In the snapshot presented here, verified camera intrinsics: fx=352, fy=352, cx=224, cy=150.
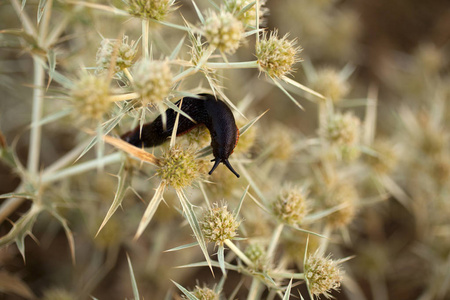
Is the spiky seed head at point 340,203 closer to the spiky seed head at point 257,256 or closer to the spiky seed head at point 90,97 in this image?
the spiky seed head at point 257,256

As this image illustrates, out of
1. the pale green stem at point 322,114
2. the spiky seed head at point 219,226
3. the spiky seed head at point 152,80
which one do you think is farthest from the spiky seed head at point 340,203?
the spiky seed head at point 152,80

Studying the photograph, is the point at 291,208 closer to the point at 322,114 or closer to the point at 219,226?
the point at 219,226

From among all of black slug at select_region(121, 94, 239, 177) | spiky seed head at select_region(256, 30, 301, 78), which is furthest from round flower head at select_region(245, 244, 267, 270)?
spiky seed head at select_region(256, 30, 301, 78)

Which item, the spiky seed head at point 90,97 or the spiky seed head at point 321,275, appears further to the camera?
the spiky seed head at point 321,275

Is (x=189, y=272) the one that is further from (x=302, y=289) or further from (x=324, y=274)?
(x=324, y=274)

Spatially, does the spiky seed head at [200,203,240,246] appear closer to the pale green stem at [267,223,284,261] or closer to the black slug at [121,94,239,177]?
the black slug at [121,94,239,177]

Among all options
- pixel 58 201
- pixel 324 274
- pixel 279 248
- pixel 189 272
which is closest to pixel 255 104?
pixel 279 248
